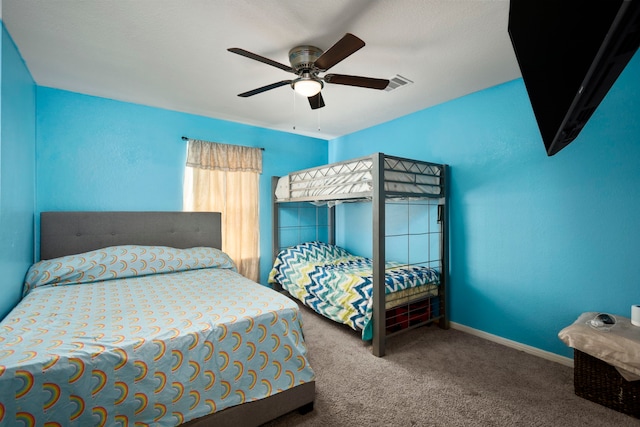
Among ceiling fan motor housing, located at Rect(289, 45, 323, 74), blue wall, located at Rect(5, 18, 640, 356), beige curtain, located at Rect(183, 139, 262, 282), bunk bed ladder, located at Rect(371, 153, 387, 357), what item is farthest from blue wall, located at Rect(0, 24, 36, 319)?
bunk bed ladder, located at Rect(371, 153, 387, 357)

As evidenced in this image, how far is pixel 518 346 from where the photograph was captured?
255 centimetres

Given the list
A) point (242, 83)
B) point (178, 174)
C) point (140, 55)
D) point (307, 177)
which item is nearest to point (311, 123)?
point (307, 177)

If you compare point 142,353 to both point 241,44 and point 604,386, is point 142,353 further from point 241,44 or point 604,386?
point 604,386

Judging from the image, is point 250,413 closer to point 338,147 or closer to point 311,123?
point 311,123

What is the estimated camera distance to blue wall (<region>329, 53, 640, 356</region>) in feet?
6.72

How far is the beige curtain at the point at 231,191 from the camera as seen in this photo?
345cm

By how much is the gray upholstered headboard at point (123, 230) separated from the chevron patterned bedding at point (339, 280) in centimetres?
99

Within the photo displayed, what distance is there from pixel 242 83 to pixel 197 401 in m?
2.49

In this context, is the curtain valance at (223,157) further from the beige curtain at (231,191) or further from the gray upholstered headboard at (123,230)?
the gray upholstered headboard at (123,230)

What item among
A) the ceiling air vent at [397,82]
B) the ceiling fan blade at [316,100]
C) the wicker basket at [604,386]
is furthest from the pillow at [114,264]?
the wicker basket at [604,386]

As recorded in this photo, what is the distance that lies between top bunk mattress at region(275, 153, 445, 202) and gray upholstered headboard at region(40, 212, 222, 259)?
131 centimetres

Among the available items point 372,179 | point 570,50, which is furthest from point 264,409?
point 570,50

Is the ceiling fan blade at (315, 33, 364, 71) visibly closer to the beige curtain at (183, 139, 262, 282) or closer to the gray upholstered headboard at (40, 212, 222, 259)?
the beige curtain at (183, 139, 262, 282)

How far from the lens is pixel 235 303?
1820 mm
